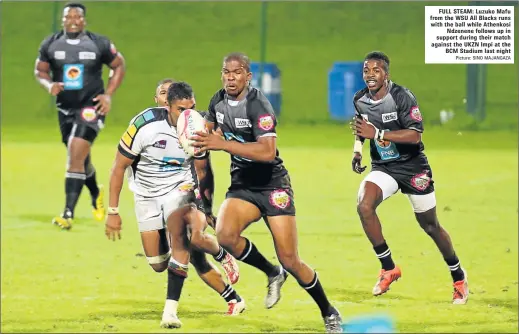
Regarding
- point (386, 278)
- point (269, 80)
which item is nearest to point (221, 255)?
point (386, 278)

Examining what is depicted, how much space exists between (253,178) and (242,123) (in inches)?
19.8

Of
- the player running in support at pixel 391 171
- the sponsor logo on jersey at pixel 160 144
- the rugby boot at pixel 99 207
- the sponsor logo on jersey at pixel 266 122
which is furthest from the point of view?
the rugby boot at pixel 99 207

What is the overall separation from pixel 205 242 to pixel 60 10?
28.7 metres

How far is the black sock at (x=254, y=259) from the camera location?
10383 mm

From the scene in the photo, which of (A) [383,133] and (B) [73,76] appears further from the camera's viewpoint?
(B) [73,76]

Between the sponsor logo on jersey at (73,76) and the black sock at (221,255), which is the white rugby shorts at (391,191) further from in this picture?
the sponsor logo on jersey at (73,76)

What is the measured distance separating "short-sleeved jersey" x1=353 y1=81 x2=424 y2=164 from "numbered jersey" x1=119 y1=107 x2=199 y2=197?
5.68ft

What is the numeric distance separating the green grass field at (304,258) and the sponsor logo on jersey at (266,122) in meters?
1.69

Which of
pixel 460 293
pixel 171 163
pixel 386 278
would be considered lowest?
pixel 460 293

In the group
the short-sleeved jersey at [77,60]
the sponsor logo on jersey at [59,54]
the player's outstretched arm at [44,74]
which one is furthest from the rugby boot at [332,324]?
the sponsor logo on jersey at [59,54]

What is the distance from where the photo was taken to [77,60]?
16.1 meters

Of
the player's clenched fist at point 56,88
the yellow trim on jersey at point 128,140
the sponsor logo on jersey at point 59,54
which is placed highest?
the sponsor logo on jersey at point 59,54

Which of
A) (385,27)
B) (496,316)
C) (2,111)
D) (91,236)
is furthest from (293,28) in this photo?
(496,316)

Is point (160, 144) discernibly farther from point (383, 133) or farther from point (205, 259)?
point (383, 133)
